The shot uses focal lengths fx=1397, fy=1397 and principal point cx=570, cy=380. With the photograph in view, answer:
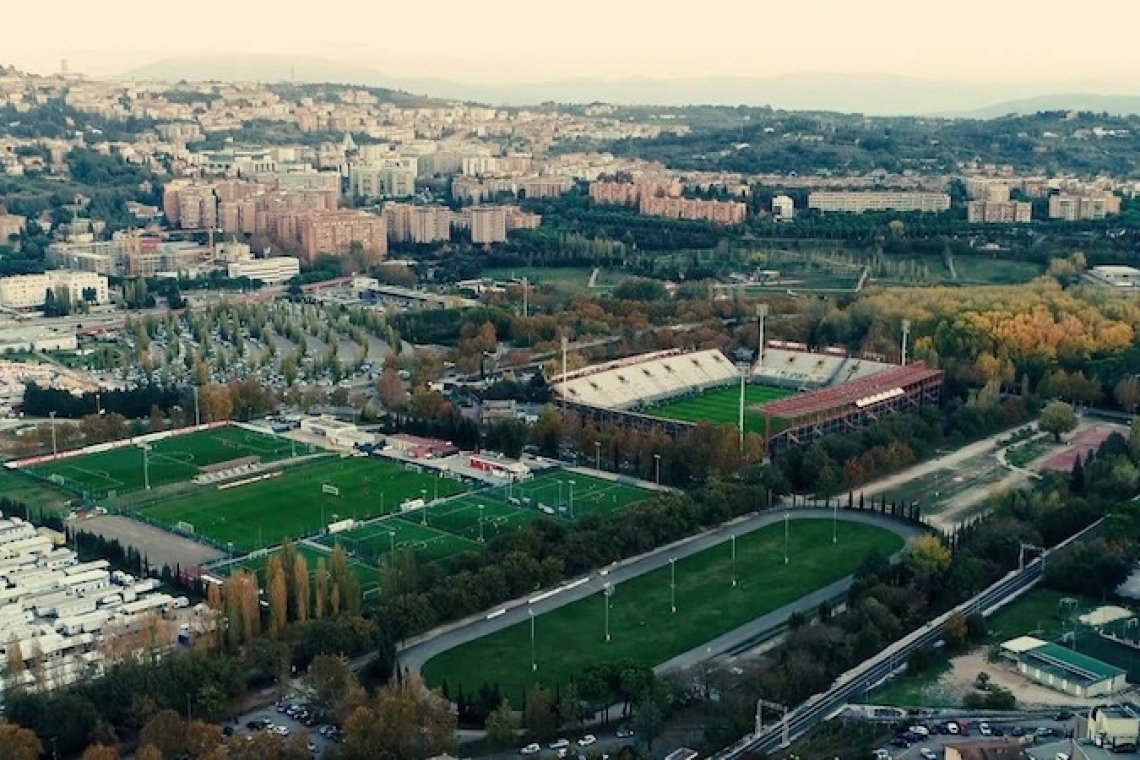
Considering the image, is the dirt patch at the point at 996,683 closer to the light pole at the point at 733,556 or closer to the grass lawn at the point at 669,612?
the grass lawn at the point at 669,612

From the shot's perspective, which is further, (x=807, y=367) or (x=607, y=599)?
(x=807, y=367)

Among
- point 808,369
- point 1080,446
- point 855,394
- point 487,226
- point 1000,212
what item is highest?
point 1000,212

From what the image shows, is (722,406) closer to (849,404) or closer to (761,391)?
(761,391)

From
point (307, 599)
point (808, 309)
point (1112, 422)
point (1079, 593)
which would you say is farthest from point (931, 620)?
point (808, 309)

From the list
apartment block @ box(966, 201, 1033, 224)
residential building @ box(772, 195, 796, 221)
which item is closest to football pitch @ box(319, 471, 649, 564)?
apartment block @ box(966, 201, 1033, 224)

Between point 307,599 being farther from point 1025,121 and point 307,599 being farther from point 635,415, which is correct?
point 1025,121

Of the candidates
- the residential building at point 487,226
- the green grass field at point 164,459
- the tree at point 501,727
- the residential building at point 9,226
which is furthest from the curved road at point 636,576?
the residential building at point 9,226

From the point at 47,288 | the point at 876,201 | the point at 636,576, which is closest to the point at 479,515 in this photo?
the point at 636,576
